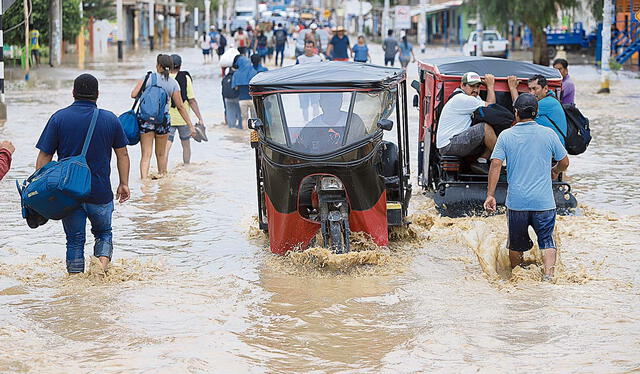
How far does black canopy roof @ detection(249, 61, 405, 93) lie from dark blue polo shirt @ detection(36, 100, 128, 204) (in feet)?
4.97

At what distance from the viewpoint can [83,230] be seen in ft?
27.7

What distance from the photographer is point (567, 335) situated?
Answer: 730cm

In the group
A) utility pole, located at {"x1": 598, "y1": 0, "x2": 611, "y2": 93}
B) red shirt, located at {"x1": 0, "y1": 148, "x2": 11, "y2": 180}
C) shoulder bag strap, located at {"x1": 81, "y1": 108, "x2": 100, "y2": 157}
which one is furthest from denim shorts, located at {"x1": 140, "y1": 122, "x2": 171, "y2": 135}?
utility pole, located at {"x1": 598, "y1": 0, "x2": 611, "y2": 93}

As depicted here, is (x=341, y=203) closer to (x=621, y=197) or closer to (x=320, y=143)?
(x=320, y=143)

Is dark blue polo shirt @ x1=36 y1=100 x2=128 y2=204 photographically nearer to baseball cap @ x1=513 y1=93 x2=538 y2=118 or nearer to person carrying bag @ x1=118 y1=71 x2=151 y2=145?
baseball cap @ x1=513 y1=93 x2=538 y2=118

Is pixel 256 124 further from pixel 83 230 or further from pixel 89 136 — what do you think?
pixel 83 230

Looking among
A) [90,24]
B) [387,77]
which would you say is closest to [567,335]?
[387,77]

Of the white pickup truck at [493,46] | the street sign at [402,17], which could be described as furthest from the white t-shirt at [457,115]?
the street sign at [402,17]

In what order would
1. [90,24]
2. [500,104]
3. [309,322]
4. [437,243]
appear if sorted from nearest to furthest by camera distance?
1. [309,322]
2. [437,243]
3. [500,104]
4. [90,24]

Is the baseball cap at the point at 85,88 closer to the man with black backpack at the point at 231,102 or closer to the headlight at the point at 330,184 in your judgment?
the headlight at the point at 330,184

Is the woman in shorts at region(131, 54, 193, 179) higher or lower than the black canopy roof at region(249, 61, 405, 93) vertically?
lower

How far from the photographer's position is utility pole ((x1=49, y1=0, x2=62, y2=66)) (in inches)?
1577

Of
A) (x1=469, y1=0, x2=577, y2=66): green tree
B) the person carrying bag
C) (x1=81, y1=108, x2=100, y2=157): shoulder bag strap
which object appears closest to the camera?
(x1=81, y1=108, x2=100, y2=157): shoulder bag strap

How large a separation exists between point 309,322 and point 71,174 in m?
2.05
